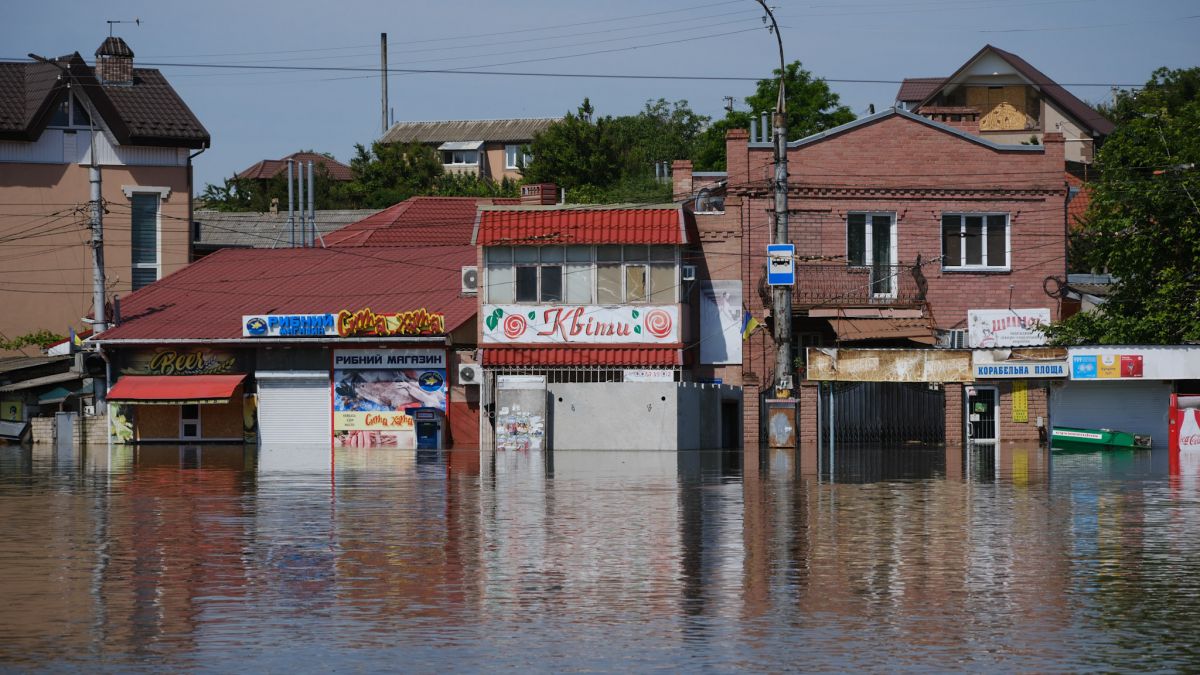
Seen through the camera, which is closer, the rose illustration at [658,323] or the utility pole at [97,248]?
the rose illustration at [658,323]

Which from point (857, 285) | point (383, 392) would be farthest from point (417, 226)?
point (857, 285)

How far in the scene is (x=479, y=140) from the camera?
393 feet

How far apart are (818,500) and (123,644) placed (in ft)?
44.0

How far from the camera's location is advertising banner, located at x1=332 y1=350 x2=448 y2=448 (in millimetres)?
44719

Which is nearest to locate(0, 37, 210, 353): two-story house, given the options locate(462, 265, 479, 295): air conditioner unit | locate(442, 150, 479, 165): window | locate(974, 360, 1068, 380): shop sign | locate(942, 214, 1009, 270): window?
locate(462, 265, 479, 295): air conditioner unit

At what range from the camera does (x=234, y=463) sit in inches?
1379

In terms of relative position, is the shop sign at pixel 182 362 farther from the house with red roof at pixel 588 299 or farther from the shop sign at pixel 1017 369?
the shop sign at pixel 1017 369

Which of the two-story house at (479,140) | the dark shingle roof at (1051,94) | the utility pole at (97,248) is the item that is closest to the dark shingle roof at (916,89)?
the dark shingle roof at (1051,94)

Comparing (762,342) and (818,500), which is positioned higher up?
(762,342)

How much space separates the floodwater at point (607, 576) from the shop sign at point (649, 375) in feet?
49.4

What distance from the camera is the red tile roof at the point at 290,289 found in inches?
1829

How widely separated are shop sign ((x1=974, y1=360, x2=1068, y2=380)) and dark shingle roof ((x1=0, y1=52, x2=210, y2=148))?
1236 inches

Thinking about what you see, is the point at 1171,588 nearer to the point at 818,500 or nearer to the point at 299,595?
the point at 299,595

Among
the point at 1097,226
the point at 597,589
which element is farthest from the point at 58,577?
the point at 1097,226
